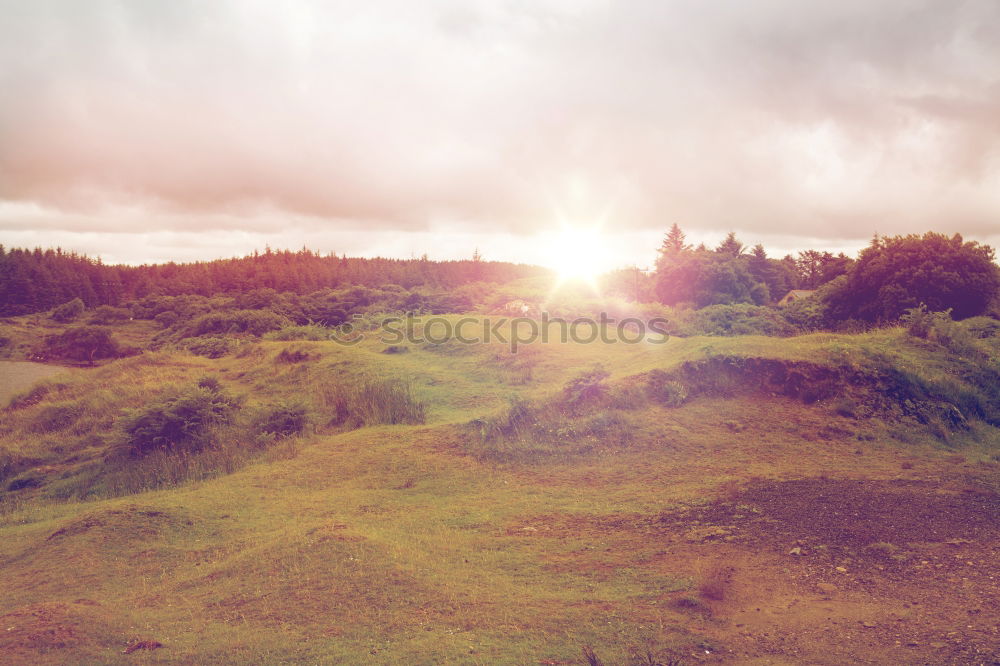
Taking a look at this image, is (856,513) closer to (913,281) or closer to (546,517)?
(546,517)

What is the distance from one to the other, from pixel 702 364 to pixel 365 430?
804 cm

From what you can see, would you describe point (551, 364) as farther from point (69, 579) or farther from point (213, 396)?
point (69, 579)

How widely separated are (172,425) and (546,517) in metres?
9.94

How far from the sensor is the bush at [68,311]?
4753cm

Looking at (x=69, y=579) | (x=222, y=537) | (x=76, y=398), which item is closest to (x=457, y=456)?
(x=222, y=537)

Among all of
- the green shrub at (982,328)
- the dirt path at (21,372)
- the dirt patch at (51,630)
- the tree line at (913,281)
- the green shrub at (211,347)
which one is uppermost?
the tree line at (913,281)

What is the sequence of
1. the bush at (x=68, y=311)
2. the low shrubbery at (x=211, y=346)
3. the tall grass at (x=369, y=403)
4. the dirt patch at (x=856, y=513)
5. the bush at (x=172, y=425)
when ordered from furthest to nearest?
the bush at (x=68, y=311)
the low shrubbery at (x=211, y=346)
the tall grass at (x=369, y=403)
the bush at (x=172, y=425)
the dirt patch at (x=856, y=513)

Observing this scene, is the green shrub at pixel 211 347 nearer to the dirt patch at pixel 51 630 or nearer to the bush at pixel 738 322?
the bush at pixel 738 322

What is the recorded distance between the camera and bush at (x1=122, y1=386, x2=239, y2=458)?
13336 millimetres

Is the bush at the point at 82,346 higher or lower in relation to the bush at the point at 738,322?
lower

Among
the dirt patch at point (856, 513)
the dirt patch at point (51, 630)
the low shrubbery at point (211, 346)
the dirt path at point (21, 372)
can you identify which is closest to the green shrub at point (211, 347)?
the low shrubbery at point (211, 346)

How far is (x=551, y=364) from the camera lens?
17625mm

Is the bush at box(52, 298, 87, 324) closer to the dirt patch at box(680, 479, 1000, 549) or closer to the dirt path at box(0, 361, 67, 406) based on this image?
the dirt path at box(0, 361, 67, 406)

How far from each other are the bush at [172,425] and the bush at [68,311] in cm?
4323
